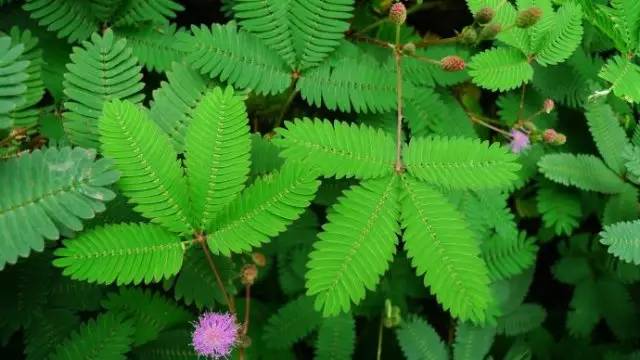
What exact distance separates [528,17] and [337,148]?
70 cm

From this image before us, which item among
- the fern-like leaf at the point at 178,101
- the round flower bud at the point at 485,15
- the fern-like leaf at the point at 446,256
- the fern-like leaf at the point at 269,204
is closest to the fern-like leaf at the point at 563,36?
the round flower bud at the point at 485,15

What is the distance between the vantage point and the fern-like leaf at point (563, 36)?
1597 mm

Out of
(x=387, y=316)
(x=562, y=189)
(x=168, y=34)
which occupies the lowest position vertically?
(x=387, y=316)

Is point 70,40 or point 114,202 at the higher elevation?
point 70,40

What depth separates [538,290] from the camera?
95.3 inches

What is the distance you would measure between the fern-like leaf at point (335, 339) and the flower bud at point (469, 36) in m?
0.96

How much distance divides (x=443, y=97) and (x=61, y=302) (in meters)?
1.42

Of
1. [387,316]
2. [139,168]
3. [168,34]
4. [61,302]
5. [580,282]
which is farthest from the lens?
[580,282]

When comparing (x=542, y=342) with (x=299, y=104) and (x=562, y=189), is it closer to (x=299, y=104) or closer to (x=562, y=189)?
(x=562, y=189)

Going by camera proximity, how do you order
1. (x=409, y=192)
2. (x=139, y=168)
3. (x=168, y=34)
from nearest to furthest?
(x=139, y=168)
(x=409, y=192)
(x=168, y=34)

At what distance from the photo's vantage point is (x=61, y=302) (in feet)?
4.96

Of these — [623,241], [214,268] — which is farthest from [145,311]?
[623,241]

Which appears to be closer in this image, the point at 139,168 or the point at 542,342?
the point at 139,168

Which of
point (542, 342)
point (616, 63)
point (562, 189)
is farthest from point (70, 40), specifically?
point (542, 342)
